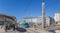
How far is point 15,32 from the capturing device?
32.8ft

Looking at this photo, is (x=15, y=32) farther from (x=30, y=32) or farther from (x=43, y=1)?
(x=43, y=1)

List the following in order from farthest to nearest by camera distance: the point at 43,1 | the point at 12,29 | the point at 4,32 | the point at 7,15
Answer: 1. the point at 43,1
2. the point at 7,15
3. the point at 12,29
4. the point at 4,32

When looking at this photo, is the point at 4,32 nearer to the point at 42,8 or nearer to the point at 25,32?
the point at 25,32

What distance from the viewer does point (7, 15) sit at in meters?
11.7

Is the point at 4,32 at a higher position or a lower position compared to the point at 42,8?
lower

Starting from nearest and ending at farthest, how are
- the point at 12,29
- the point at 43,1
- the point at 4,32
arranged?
1. the point at 4,32
2. the point at 12,29
3. the point at 43,1

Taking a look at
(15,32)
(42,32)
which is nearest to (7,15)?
(15,32)

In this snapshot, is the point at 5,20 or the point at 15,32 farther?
the point at 5,20

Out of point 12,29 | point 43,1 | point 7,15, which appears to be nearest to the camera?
point 12,29

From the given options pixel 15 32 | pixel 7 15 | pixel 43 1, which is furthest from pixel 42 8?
pixel 15 32

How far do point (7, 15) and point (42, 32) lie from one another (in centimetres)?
349

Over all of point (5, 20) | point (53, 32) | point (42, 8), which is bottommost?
point (53, 32)

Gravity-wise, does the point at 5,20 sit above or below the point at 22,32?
above

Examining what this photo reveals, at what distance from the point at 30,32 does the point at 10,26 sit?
1.98 m
